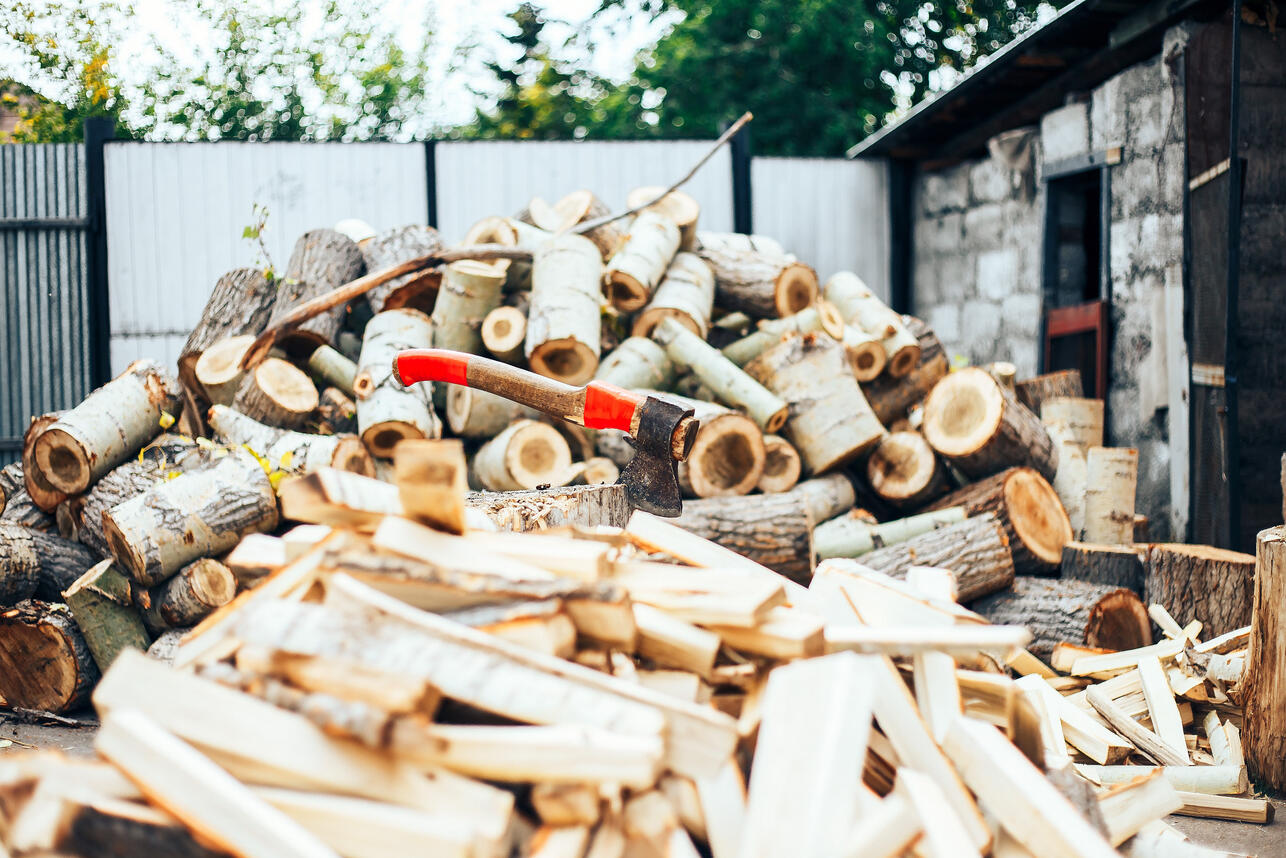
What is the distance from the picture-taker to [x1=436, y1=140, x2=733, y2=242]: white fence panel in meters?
9.52

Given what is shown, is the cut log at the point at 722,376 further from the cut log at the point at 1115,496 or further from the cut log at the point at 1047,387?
the cut log at the point at 1047,387

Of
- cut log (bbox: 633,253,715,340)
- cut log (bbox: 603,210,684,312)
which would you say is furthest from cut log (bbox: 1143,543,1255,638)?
cut log (bbox: 603,210,684,312)

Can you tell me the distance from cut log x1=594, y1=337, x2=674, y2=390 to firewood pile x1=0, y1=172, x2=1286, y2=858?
1.1 inches

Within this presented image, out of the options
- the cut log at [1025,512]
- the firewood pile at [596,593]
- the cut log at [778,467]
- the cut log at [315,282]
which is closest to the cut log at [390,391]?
the firewood pile at [596,593]

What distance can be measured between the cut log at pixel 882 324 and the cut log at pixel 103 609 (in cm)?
459

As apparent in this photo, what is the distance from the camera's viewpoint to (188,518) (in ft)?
14.6

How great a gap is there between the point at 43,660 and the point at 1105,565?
5.04 m

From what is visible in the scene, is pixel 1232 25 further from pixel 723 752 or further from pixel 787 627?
pixel 723 752

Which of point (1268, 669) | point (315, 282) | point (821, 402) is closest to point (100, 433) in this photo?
point (315, 282)

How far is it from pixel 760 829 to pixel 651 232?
5.43 metres

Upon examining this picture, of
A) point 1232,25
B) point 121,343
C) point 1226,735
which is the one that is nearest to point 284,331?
point 121,343

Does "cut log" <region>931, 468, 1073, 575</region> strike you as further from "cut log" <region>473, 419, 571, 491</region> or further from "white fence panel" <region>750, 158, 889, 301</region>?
"white fence panel" <region>750, 158, 889, 301</region>

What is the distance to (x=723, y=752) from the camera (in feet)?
5.87

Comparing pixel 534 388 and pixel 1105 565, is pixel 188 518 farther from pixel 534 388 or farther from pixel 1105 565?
pixel 1105 565
